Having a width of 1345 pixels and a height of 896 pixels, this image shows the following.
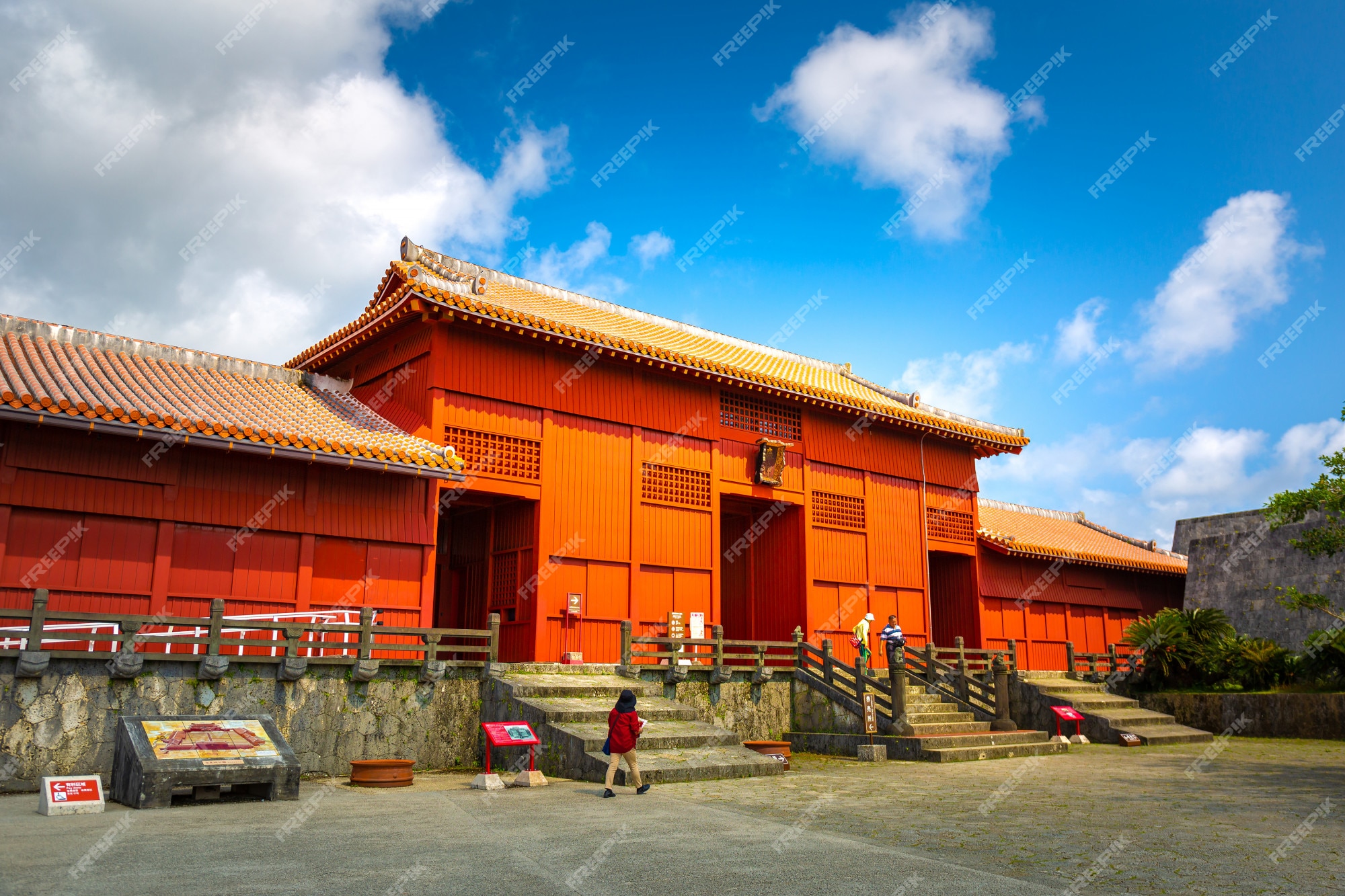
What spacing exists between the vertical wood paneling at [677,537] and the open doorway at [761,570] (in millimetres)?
1776

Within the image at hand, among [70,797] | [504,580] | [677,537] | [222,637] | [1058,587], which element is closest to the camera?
[70,797]

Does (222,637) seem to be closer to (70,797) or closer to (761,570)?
(70,797)

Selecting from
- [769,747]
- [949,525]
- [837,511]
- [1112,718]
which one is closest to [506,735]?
[769,747]

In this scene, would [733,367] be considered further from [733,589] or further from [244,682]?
[244,682]

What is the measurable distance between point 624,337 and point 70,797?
12.9 m

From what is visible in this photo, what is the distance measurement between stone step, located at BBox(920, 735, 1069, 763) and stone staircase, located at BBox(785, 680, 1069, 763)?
0.01 metres

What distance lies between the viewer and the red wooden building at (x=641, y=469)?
16391mm

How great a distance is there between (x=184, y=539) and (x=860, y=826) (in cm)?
1043

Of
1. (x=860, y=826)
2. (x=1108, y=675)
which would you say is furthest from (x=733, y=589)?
(x=860, y=826)

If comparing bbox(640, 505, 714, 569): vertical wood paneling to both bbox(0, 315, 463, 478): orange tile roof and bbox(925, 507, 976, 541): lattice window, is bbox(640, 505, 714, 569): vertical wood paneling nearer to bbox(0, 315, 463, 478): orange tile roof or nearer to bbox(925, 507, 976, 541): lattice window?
bbox(0, 315, 463, 478): orange tile roof

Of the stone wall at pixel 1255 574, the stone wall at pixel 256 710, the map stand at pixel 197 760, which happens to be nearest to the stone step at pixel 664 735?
the stone wall at pixel 256 710

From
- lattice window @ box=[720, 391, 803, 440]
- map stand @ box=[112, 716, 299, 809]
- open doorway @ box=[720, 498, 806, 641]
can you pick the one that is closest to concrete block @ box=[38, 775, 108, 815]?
map stand @ box=[112, 716, 299, 809]

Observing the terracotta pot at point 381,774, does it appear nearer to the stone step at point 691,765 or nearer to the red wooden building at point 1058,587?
the stone step at point 691,765

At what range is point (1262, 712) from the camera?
763 inches
